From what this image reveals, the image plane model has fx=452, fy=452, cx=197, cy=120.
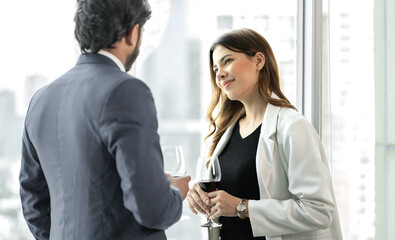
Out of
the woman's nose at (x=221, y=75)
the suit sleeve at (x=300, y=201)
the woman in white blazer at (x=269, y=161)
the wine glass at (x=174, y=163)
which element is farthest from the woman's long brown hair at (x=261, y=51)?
the wine glass at (x=174, y=163)

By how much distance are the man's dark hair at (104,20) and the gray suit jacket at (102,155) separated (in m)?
0.05

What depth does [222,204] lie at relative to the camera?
5.81ft

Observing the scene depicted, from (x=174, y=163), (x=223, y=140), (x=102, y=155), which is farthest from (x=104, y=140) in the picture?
(x=223, y=140)

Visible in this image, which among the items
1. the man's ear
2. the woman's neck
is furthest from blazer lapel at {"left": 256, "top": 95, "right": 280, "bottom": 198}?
the man's ear

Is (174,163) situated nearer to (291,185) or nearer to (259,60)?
(291,185)

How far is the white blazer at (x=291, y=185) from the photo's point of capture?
5.81ft

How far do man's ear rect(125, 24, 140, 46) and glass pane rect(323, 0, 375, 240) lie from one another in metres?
1.19

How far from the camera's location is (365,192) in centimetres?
213

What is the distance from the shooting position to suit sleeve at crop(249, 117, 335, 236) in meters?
Answer: 1.77

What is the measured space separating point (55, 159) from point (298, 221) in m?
0.98

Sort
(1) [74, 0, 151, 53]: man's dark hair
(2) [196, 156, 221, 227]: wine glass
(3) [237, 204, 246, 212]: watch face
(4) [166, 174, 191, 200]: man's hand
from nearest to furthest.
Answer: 1. (1) [74, 0, 151, 53]: man's dark hair
2. (4) [166, 174, 191, 200]: man's hand
3. (2) [196, 156, 221, 227]: wine glass
4. (3) [237, 204, 246, 212]: watch face

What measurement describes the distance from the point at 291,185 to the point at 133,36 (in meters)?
0.88

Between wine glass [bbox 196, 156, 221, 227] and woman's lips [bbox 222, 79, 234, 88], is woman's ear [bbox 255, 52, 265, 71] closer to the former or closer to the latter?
woman's lips [bbox 222, 79, 234, 88]

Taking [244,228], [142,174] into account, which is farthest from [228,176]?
[142,174]
